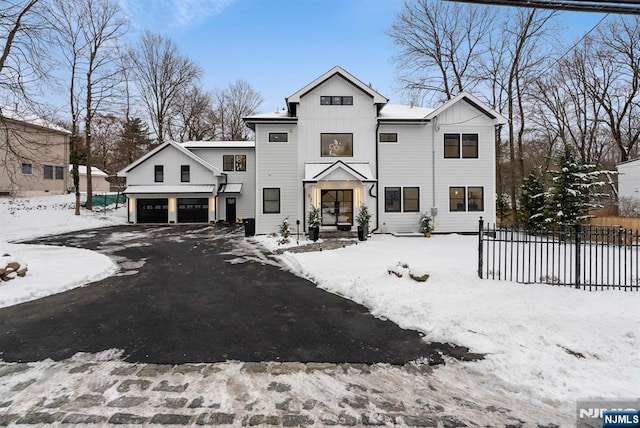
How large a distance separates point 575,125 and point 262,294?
35.6 m

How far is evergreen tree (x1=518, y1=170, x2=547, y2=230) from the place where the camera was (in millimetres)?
17859

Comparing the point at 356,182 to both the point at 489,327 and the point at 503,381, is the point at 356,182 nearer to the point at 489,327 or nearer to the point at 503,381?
the point at 489,327

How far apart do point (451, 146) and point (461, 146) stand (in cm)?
58

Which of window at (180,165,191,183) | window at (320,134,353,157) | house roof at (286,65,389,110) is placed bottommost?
window at (180,165,191,183)

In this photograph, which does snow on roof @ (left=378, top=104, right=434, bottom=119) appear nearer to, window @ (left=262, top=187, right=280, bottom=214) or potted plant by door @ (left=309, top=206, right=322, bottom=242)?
potted plant by door @ (left=309, top=206, right=322, bottom=242)

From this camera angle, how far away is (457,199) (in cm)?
1789

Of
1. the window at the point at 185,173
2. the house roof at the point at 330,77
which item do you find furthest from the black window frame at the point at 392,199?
the window at the point at 185,173

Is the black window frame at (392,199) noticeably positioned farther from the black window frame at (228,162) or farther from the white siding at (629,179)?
the white siding at (629,179)

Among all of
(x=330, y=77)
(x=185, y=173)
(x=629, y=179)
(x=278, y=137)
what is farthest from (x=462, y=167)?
(x=185, y=173)

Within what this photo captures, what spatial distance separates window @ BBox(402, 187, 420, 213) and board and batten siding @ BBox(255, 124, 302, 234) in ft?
20.1

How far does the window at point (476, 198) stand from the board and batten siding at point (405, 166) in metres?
2.44

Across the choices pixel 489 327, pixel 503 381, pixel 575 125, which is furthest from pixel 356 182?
pixel 575 125

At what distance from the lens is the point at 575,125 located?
95.9 ft

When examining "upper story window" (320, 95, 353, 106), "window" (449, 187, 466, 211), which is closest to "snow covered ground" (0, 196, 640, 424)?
"window" (449, 187, 466, 211)
